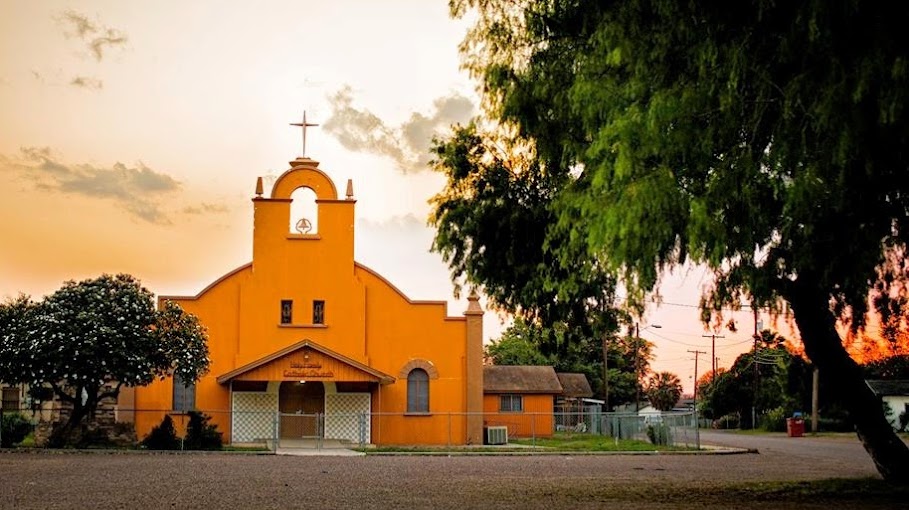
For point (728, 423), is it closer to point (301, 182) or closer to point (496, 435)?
point (496, 435)

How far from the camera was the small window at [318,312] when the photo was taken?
40875 mm

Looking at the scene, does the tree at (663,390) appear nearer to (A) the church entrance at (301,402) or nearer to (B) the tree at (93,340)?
(A) the church entrance at (301,402)

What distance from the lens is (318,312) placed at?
134ft

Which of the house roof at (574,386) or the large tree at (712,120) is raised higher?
the large tree at (712,120)

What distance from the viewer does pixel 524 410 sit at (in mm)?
53031

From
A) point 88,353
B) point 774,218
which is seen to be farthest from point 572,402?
point 774,218

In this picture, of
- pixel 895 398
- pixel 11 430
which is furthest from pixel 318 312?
pixel 895 398

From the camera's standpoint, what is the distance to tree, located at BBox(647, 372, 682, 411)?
108562 millimetres

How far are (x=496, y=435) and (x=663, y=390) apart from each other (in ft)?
247

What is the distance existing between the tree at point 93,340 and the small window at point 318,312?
23.8ft

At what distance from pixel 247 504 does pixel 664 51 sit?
928 centimetres

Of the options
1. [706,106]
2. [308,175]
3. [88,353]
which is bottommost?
[88,353]

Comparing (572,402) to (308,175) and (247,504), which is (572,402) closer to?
(308,175)

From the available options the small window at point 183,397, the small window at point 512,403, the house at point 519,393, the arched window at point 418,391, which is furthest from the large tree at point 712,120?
the small window at point 512,403
